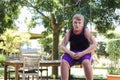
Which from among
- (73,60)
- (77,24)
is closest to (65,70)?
(73,60)

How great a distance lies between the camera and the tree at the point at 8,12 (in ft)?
30.7

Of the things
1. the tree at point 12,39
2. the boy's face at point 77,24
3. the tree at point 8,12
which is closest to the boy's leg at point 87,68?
the boy's face at point 77,24

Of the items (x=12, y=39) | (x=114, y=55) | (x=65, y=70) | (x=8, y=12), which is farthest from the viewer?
(x=12, y=39)

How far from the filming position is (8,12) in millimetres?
9617

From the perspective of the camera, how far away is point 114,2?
9.06 m

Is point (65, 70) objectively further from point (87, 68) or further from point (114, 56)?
point (114, 56)

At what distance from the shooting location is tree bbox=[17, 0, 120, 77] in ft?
29.1

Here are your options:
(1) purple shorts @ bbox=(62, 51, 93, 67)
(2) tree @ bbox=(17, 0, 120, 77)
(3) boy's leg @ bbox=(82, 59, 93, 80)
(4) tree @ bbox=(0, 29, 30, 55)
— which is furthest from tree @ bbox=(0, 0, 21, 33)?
(3) boy's leg @ bbox=(82, 59, 93, 80)

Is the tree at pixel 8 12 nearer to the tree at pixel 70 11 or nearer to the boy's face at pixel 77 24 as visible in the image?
the tree at pixel 70 11

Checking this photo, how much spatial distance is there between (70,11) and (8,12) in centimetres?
204

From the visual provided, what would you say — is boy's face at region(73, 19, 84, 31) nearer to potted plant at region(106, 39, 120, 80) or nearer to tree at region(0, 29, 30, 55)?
potted plant at region(106, 39, 120, 80)

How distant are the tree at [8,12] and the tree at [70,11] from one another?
0.30 meters

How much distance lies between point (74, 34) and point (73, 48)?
17 cm

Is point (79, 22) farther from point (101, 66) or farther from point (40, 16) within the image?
point (101, 66)
